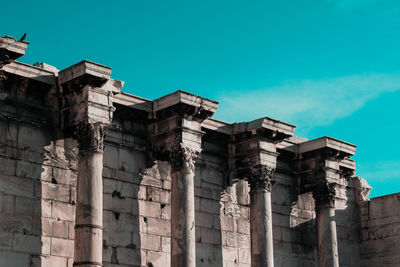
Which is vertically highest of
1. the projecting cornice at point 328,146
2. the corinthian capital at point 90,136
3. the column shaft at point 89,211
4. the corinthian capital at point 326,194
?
the projecting cornice at point 328,146

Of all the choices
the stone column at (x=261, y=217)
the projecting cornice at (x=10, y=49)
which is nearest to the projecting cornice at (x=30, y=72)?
the projecting cornice at (x=10, y=49)

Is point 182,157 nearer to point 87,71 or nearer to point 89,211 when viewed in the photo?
point 89,211

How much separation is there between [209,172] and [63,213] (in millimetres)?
4650

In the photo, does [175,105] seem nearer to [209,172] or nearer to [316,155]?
[209,172]

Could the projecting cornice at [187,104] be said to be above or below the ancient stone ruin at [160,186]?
above

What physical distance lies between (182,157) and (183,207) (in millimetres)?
1153

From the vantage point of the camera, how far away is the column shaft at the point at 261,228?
21.0 meters

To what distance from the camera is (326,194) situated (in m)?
23.0

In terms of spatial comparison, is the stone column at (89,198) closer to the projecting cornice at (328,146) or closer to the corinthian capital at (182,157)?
the corinthian capital at (182,157)

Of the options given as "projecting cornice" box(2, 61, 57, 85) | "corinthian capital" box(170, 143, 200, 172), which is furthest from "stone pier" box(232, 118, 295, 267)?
A: "projecting cornice" box(2, 61, 57, 85)

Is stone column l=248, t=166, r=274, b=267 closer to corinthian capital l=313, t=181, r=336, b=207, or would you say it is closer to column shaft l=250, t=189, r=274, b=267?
column shaft l=250, t=189, r=274, b=267

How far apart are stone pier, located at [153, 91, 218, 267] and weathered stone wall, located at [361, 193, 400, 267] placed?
7.02m

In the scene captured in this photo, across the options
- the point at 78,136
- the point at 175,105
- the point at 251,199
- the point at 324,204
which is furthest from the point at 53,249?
the point at 324,204

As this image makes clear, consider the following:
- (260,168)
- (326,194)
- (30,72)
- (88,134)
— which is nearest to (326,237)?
(326,194)
